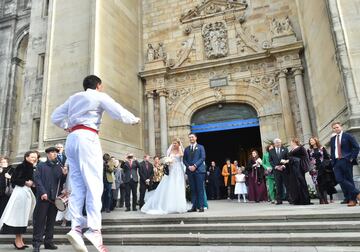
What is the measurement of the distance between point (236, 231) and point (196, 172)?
84.6 inches

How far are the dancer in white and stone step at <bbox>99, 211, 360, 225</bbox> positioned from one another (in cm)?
256

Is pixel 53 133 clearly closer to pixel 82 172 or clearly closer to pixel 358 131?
pixel 82 172

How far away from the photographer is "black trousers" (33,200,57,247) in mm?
4770

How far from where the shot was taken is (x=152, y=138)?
14094 millimetres

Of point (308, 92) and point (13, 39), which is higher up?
point (13, 39)

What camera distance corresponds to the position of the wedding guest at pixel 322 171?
756cm

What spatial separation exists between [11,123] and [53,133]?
7053 mm

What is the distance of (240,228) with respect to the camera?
16.6 ft

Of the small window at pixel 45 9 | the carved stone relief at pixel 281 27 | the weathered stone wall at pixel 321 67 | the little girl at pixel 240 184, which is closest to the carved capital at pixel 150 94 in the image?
the little girl at pixel 240 184

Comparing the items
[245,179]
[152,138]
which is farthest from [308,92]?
[152,138]

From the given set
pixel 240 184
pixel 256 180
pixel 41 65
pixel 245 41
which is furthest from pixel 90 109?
pixel 41 65

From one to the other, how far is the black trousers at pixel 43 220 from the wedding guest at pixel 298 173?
5722 millimetres

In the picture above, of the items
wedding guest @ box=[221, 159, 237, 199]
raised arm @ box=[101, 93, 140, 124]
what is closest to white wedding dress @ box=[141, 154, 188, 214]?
raised arm @ box=[101, 93, 140, 124]

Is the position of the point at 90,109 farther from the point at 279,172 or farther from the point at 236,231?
the point at 279,172
